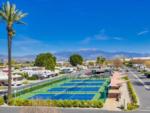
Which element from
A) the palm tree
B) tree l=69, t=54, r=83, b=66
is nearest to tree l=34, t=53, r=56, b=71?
tree l=69, t=54, r=83, b=66

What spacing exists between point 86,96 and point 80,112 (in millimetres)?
13958

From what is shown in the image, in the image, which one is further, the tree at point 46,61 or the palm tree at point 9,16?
the tree at point 46,61

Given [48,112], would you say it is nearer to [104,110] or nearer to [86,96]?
[104,110]

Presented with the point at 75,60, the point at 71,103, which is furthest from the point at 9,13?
the point at 75,60

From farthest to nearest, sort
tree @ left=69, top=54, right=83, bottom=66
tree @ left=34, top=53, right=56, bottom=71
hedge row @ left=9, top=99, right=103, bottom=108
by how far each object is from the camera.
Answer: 1. tree @ left=69, top=54, right=83, bottom=66
2. tree @ left=34, top=53, right=56, bottom=71
3. hedge row @ left=9, top=99, right=103, bottom=108

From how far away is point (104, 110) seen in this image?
107 ft

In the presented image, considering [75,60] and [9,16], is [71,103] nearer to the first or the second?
[9,16]

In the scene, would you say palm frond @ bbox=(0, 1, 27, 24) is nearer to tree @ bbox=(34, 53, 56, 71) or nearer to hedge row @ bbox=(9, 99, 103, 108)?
hedge row @ bbox=(9, 99, 103, 108)

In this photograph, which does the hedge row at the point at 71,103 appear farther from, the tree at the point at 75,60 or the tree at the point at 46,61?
the tree at the point at 75,60

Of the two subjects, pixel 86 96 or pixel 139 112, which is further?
pixel 86 96

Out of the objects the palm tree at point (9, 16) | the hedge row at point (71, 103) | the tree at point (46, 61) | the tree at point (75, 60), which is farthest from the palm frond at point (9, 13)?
the tree at point (75, 60)

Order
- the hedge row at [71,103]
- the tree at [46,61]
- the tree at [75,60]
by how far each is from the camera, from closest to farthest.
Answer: the hedge row at [71,103] → the tree at [46,61] → the tree at [75,60]

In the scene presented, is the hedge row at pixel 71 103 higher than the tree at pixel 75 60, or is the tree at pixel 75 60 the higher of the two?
the tree at pixel 75 60

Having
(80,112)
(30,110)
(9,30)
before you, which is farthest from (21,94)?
(30,110)
